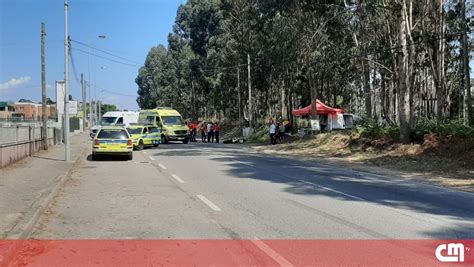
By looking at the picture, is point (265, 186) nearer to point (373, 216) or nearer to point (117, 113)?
point (373, 216)

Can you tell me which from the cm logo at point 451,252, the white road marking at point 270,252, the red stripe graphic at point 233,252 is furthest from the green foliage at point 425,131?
the white road marking at point 270,252

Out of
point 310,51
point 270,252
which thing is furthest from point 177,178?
point 310,51

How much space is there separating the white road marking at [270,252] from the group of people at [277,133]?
29.5 meters

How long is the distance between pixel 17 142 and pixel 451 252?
65.4 feet

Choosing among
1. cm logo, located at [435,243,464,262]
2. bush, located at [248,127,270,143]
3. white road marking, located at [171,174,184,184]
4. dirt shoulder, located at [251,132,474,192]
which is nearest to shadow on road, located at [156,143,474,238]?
cm logo, located at [435,243,464,262]

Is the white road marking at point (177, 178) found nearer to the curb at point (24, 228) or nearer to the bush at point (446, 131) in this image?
the curb at point (24, 228)

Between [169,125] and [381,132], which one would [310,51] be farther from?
[169,125]

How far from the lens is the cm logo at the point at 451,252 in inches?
261

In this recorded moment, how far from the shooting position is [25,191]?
43.0 feet

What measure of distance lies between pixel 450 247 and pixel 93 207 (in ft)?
Answer: 23.1

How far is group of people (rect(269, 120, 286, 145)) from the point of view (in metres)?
37.2

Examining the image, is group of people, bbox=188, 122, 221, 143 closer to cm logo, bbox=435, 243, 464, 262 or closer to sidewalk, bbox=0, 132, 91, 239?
sidewalk, bbox=0, 132, 91, 239

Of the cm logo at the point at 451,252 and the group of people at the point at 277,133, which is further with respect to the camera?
the group of people at the point at 277,133

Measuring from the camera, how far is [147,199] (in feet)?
40.0
